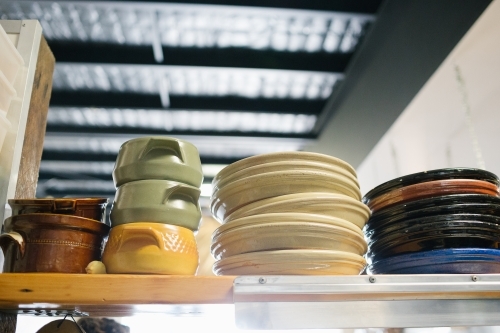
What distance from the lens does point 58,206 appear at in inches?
38.8

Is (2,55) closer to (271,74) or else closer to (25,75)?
(25,75)

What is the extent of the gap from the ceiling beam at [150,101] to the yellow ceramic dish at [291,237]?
231 cm

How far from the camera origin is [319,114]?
330cm

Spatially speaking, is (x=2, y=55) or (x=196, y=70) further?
(x=196, y=70)

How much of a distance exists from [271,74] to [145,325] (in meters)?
1.90

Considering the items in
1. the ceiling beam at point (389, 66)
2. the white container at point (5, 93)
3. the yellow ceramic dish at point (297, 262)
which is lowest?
the yellow ceramic dish at point (297, 262)

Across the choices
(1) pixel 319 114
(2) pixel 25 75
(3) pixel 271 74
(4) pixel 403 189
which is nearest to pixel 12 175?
(2) pixel 25 75

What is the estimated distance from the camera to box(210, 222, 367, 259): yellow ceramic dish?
96 cm

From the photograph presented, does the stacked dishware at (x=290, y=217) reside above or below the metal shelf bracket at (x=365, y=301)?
above

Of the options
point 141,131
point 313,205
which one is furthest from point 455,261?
point 141,131

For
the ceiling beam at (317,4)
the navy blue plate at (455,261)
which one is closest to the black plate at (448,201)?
the navy blue plate at (455,261)

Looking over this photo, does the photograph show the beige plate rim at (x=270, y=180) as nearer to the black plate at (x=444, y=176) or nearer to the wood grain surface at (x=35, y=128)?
the black plate at (x=444, y=176)

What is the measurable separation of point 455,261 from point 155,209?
26.8 inches

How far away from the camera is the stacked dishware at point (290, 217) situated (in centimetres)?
95
